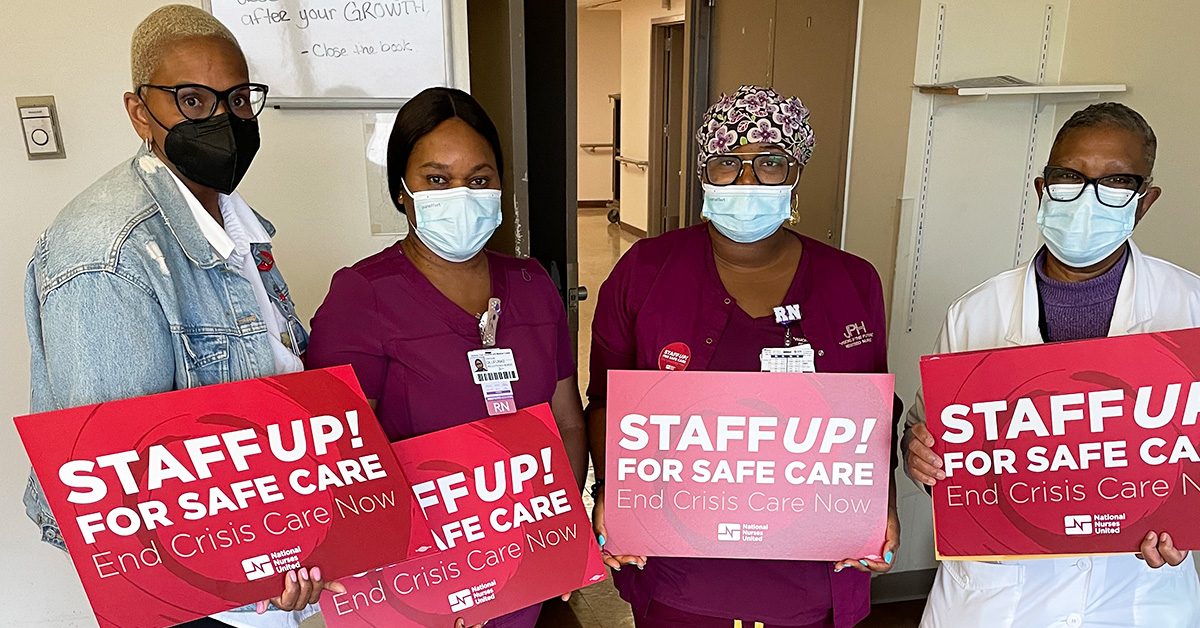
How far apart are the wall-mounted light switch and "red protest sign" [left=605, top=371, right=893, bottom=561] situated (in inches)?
67.8

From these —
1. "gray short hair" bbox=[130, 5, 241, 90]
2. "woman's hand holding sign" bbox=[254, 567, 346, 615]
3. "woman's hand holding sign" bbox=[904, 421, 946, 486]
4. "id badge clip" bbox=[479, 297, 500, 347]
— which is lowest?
"woman's hand holding sign" bbox=[254, 567, 346, 615]

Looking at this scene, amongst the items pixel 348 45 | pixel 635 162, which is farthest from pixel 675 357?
pixel 635 162

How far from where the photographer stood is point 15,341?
2176mm

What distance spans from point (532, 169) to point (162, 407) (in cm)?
187

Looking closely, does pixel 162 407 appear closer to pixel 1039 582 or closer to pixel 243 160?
pixel 243 160

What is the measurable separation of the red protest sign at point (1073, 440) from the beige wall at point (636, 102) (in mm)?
7882

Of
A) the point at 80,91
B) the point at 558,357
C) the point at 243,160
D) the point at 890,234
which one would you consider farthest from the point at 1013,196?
the point at 80,91

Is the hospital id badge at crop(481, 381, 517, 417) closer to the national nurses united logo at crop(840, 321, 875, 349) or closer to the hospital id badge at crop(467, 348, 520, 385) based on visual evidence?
the hospital id badge at crop(467, 348, 520, 385)

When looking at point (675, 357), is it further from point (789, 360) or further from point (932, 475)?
point (932, 475)

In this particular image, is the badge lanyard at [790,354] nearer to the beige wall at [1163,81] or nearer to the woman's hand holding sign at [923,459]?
the woman's hand holding sign at [923,459]

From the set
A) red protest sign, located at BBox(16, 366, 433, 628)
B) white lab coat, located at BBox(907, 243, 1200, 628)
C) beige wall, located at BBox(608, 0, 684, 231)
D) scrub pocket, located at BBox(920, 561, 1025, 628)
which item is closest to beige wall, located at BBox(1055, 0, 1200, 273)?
white lab coat, located at BBox(907, 243, 1200, 628)

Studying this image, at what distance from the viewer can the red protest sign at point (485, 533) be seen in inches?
53.7

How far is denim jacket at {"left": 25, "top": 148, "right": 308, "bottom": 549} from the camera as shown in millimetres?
1126

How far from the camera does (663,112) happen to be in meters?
8.93
